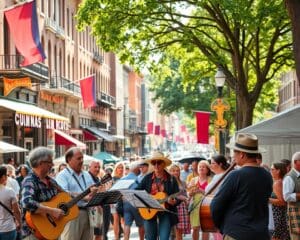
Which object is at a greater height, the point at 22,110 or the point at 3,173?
the point at 22,110

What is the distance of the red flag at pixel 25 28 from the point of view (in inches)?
936

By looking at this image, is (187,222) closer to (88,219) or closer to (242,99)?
(88,219)

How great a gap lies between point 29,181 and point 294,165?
162 inches

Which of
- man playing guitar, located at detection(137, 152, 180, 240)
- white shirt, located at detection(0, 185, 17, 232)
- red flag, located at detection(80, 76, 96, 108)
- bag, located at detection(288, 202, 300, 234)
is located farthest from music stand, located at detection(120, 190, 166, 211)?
red flag, located at detection(80, 76, 96, 108)

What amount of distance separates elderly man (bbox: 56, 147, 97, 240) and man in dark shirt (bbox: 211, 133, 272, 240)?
3.46 meters

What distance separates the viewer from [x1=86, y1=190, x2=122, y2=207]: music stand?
9.33 metres

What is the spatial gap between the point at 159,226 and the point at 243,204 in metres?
5.49

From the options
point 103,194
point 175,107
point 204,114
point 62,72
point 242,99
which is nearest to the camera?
point 103,194

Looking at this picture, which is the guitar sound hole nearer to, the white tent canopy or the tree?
the white tent canopy

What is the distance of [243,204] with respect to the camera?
671 cm

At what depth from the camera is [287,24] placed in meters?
26.1

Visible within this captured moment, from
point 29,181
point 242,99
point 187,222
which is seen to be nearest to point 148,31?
point 242,99

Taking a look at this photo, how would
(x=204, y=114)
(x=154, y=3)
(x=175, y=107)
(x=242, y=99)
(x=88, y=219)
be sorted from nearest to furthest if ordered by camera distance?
(x=88, y=219) < (x=154, y=3) < (x=242, y=99) < (x=204, y=114) < (x=175, y=107)

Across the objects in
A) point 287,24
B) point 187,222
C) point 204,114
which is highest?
point 287,24
